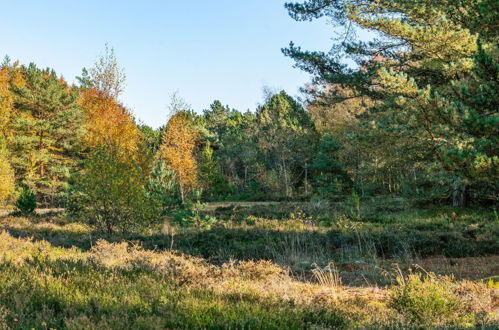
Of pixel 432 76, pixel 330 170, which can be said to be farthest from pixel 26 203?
pixel 330 170

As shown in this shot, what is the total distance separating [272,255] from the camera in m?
11.0

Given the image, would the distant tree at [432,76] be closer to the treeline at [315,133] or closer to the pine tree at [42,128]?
the treeline at [315,133]

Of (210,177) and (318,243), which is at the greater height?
(210,177)

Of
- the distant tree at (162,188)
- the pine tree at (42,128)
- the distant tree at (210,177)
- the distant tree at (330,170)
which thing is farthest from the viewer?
the distant tree at (210,177)

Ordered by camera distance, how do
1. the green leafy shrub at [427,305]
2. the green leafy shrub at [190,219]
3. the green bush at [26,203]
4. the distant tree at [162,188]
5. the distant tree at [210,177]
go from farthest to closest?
the distant tree at [210,177], the green bush at [26,203], the distant tree at [162,188], the green leafy shrub at [190,219], the green leafy shrub at [427,305]

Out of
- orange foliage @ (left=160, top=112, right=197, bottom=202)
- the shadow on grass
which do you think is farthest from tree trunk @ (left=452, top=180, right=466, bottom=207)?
orange foliage @ (left=160, top=112, right=197, bottom=202)

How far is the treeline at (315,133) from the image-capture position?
8.25 meters

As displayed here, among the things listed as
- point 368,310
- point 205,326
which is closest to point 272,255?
point 368,310

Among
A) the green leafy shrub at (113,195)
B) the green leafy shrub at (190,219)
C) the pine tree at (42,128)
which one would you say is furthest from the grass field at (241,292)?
the pine tree at (42,128)

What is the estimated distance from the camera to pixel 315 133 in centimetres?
4166

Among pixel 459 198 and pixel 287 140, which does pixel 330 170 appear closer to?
pixel 287 140

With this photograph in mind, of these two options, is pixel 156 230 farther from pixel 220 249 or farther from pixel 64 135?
pixel 64 135

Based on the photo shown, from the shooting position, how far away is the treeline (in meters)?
8.25

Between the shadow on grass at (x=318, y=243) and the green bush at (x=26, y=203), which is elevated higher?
the green bush at (x=26, y=203)
